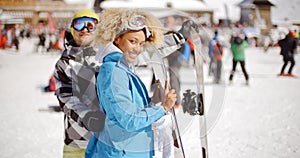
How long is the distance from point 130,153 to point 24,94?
19.0 feet

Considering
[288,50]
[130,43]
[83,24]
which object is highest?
[83,24]

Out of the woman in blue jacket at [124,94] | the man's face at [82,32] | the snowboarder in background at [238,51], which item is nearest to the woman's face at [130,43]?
the woman in blue jacket at [124,94]

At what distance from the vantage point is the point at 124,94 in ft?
4.20

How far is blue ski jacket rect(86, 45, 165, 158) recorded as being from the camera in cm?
129

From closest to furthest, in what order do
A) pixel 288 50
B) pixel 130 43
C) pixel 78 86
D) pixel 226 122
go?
pixel 130 43
pixel 78 86
pixel 226 122
pixel 288 50

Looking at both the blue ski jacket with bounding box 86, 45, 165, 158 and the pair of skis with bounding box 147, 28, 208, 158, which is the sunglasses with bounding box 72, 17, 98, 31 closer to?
the pair of skis with bounding box 147, 28, 208, 158

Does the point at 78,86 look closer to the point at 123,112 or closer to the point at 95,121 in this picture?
the point at 95,121

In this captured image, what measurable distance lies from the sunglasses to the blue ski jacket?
0.61 meters

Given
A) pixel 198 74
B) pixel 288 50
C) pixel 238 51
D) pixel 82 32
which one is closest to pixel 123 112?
pixel 82 32

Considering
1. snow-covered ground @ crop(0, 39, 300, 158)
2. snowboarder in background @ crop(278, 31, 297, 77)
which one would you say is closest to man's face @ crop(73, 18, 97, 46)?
snow-covered ground @ crop(0, 39, 300, 158)

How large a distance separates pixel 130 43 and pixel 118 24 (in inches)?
4.1

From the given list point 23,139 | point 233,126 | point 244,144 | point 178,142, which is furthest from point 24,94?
point 178,142

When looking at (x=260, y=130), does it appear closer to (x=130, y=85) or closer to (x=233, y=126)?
(x=233, y=126)

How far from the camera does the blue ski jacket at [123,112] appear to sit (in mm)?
1286
